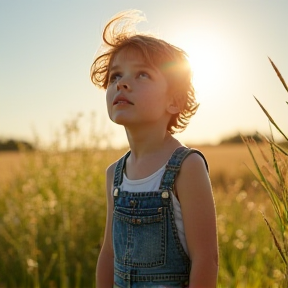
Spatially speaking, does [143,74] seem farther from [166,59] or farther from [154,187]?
[154,187]

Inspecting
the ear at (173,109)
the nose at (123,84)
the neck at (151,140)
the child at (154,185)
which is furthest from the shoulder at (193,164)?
the nose at (123,84)

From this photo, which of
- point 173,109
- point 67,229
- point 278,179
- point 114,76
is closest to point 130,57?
point 114,76

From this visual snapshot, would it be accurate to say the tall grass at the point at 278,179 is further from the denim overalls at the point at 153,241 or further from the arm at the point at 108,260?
the arm at the point at 108,260

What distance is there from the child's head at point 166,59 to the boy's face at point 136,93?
3 cm

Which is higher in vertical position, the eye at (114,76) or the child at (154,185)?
the eye at (114,76)

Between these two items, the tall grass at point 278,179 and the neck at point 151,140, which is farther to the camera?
the neck at point 151,140

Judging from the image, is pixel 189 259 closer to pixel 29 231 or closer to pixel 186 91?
pixel 186 91

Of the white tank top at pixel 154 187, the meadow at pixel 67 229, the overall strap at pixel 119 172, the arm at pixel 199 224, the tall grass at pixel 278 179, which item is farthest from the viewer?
the meadow at pixel 67 229

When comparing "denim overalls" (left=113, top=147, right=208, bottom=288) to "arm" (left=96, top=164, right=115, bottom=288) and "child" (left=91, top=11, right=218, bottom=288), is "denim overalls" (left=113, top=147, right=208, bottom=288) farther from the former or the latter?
"arm" (left=96, top=164, right=115, bottom=288)

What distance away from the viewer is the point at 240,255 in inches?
204

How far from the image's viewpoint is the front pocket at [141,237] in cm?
215

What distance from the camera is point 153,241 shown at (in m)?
2.16

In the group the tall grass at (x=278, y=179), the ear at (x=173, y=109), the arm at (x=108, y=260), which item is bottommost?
the arm at (x=108, y=260)

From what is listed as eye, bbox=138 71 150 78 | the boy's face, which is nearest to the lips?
the boy's face
